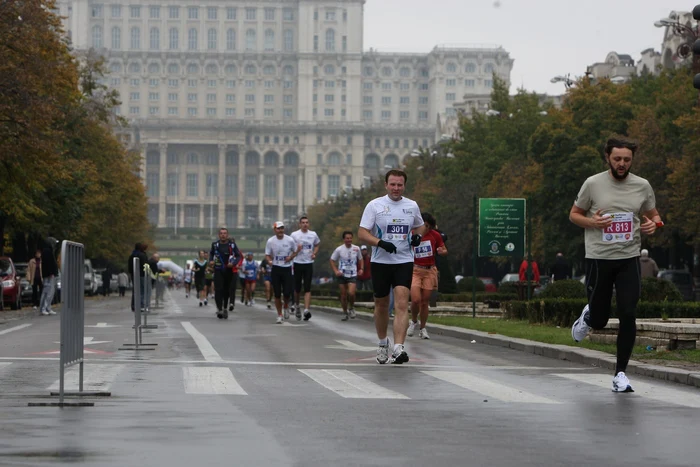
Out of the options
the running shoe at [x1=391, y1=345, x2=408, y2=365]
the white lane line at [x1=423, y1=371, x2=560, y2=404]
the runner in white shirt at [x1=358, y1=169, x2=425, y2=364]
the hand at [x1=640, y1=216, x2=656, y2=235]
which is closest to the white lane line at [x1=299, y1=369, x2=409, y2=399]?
the white lane line at [x1=423, y1=371, x2=560, y2=404]

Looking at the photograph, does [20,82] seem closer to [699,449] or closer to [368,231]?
[368,231]

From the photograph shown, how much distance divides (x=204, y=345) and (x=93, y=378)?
5.74 meters

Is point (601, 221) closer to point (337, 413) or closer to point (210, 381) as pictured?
point (337, 413)

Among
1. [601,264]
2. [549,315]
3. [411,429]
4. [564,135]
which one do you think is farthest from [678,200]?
[411,429]

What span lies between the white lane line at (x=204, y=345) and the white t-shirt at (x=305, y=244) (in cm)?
368

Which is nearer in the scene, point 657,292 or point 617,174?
point 617,174

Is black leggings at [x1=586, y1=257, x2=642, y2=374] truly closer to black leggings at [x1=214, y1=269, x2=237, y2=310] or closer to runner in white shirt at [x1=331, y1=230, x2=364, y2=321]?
runner in white shirt at [x1=331, y1=230, x2=364, y2=321]

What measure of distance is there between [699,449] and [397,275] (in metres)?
7.14

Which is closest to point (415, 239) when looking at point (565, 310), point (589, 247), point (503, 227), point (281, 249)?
point (589, 247)

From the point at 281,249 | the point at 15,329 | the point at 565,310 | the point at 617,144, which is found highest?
the point at 617,144

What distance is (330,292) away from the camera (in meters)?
56.8

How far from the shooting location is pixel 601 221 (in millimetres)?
11703

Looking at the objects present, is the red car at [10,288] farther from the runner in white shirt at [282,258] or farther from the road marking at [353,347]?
the road marking at [353,347]

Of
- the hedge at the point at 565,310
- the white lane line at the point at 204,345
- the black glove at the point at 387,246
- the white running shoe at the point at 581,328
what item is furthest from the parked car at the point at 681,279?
the white running shoe at the point at 581,328
